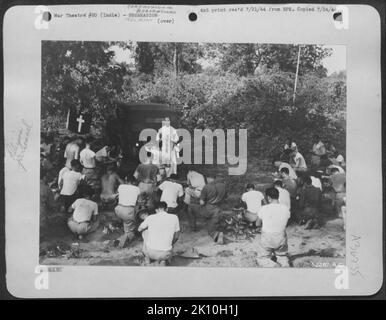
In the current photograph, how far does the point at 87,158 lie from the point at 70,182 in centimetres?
5

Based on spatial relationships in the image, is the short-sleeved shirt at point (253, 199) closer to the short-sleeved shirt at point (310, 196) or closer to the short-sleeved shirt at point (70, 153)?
the short-sleeved shirt at point (310, 196)

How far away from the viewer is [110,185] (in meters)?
0.71

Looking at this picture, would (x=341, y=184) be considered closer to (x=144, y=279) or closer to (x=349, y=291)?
(x=349, y=291)

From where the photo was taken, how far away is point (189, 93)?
2.36 feet

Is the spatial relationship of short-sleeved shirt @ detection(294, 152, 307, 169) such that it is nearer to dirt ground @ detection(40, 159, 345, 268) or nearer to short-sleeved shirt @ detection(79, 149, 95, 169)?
dirt ground @ detection(40, 159, 345, 268)

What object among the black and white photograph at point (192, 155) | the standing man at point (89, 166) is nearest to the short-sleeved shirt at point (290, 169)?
the black and white photograph at point (192, 155)

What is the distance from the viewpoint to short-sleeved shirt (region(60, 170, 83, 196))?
0.71 m


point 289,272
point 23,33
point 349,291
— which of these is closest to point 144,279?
point 289,272

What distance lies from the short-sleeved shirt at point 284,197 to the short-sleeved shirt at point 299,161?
0.05m

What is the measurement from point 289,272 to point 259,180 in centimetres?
17

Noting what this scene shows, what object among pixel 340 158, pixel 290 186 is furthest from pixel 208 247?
pixel 340 158

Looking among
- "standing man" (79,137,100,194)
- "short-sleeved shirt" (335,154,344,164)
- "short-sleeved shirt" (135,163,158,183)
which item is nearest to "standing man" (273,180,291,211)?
"short-sleeved shirt" (335,154,344,164)

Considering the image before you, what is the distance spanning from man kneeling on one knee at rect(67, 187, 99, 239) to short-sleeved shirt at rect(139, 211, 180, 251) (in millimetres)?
82

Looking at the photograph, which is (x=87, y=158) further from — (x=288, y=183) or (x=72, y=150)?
(x=288, y=183)
